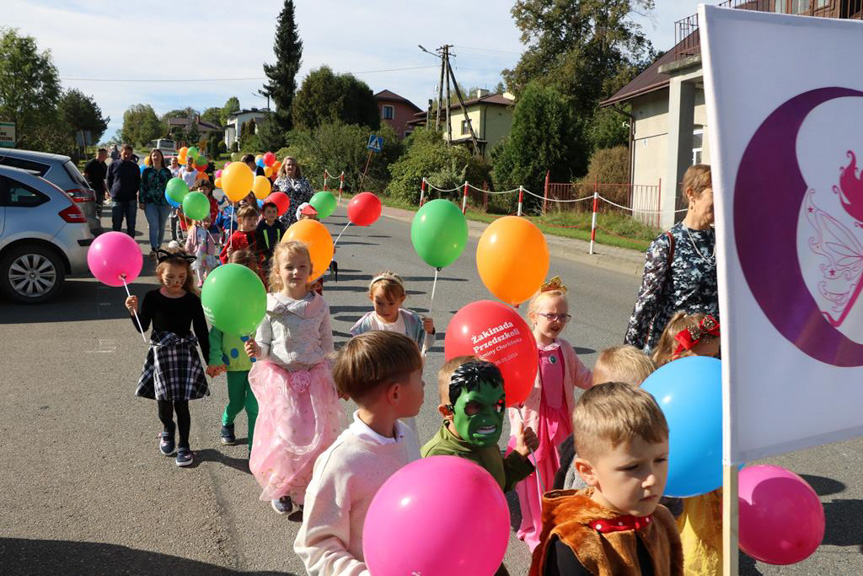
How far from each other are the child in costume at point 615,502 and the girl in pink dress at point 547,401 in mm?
1825

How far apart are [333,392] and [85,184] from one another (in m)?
9.20

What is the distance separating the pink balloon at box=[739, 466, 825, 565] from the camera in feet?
8.61

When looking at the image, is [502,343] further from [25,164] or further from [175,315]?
[25,164]

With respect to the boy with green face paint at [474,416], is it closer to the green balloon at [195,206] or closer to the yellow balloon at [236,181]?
the yellow balloon at [236,181]

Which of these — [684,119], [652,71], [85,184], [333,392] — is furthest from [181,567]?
[652,71]

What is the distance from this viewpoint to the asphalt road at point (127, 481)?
12.0 ft

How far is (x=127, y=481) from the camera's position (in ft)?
15.0

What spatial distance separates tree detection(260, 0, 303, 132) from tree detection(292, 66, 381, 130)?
8.83m

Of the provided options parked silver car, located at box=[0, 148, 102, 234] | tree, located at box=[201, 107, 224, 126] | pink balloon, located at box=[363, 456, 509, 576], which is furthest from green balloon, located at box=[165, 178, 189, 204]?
tree, located at box=[201, 107, 224, 126]

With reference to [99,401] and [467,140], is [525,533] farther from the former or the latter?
[467,140]

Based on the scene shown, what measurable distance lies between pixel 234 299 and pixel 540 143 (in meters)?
27.9

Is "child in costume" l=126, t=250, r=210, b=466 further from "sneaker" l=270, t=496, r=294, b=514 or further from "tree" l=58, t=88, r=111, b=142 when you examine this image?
"tree" l=58, t=88, r=111, b=142

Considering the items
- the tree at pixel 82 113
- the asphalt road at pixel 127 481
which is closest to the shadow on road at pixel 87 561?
the asphalt road at pixel 127 481

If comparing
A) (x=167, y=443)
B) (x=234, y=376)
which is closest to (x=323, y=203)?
(x=234, y=376)
